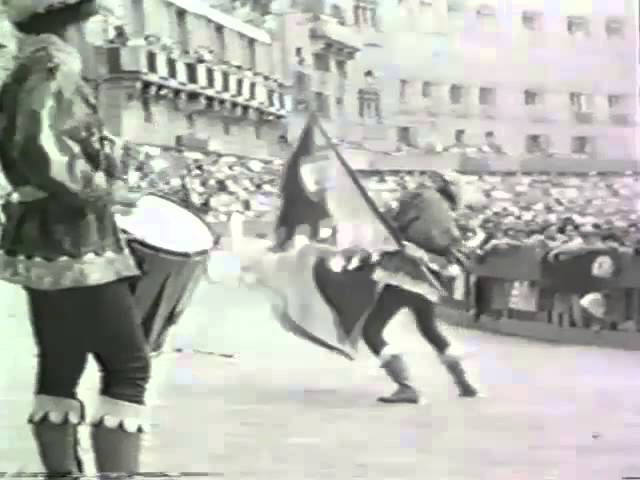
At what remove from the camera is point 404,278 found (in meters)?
1.90

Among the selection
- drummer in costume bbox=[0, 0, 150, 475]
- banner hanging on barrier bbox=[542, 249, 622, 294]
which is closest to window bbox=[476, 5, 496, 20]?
banner hanging on barrier bbox=[542, 249, 622, 294]

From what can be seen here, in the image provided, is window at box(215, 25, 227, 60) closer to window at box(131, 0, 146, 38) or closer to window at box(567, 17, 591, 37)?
window at box(131, 0, 146, 38)

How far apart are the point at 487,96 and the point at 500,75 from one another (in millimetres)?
48

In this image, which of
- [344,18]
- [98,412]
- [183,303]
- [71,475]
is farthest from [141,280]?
[344,18]

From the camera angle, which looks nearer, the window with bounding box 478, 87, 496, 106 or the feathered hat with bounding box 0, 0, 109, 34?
the feathered hat with bounding box 0, 0, 109, 34

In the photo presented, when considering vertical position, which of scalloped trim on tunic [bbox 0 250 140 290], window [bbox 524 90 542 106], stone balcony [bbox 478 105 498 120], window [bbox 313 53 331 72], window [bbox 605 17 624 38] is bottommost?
scalloped trim on tunic [bbox 0 250 140 290]

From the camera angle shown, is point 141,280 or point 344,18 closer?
point 141,280

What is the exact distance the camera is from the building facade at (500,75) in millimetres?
1938

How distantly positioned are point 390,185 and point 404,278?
17 centimetres

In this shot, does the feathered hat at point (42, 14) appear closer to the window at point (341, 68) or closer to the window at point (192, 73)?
the window at point (192, 73)

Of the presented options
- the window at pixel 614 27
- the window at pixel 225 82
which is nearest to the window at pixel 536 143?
the window at pixel 614 27

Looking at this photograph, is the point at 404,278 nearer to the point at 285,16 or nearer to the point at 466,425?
the point at 466,425

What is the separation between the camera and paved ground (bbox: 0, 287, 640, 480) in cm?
183

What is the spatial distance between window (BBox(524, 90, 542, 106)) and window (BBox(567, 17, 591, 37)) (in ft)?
0.43
